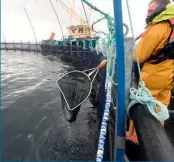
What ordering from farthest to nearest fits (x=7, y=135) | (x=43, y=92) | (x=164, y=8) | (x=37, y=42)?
(x=37, y=42), (x=43, y=92), (x=7, y=135), (x=164, y=8)

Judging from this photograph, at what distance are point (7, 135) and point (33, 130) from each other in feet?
2.93

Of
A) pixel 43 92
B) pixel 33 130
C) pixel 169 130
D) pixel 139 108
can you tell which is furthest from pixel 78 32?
pixel 139 108

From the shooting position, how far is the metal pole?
5.95ft

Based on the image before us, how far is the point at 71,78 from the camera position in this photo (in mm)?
4785

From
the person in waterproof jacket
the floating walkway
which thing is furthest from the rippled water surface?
the floating walkway

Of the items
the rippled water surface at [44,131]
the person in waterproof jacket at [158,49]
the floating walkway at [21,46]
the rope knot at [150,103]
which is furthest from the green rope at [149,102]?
the floating walkway at [21,46]

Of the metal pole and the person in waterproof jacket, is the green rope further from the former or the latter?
the person in waterproof jacket

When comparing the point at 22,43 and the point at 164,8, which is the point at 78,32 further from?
the point at 164,8

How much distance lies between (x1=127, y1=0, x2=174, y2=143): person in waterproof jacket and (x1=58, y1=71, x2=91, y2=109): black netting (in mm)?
1546

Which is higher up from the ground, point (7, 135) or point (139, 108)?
point (139, 108)

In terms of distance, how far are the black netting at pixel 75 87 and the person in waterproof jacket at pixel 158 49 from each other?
1.55 metres

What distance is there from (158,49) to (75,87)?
2.31 m

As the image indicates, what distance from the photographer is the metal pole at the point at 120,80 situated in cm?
181

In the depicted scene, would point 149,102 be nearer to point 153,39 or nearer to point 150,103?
point 150,103
